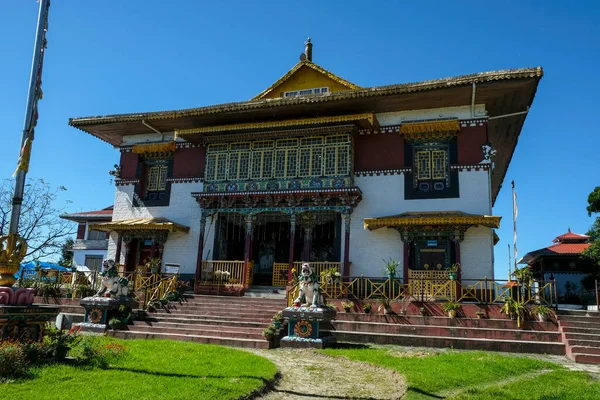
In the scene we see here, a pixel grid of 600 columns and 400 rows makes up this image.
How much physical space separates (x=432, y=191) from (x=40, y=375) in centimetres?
1510

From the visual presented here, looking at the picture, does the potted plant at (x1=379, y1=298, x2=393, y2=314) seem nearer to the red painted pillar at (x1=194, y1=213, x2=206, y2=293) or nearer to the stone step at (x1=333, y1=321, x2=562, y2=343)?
the stone step at (x1=333, y1=321, x2=562, y2=343)

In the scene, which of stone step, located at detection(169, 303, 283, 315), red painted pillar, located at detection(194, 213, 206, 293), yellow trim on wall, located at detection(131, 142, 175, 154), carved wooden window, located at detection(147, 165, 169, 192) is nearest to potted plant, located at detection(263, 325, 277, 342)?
stone step, located at detection(169, 303, 283, 315)

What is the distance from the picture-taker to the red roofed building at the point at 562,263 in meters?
28.1

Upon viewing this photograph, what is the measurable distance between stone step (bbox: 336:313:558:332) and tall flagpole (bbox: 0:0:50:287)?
943 cm

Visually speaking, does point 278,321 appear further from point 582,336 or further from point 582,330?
point 582,330

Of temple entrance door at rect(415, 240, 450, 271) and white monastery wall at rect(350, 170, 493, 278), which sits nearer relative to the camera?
white monastery wall at rect(350, 170, 493, 278)

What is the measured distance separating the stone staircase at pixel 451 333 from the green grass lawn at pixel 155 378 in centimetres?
455

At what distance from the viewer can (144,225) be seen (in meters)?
21.6

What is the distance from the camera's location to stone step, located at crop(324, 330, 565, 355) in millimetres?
12399

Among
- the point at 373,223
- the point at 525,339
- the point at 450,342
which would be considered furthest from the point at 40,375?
the point at 373,223

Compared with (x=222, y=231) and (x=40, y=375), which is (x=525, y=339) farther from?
(x=222, y=231)

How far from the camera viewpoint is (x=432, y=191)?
62.2 feet

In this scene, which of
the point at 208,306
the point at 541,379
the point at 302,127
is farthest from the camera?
the point at 302,127

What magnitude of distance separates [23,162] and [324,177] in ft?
41.5
